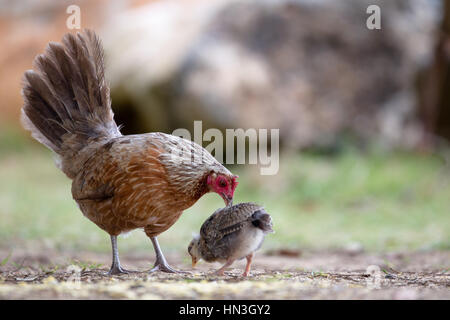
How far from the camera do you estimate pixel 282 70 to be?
36.8ft

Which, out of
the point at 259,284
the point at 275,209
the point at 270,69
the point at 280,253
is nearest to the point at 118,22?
the point at 270,69

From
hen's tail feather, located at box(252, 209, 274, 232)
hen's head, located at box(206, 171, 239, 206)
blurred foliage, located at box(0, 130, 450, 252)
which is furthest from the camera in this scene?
blurred foliage, located at box(0, 130, 450, 252)

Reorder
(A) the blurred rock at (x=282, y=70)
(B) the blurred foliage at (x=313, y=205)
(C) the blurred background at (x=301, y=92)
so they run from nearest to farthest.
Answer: (B) the blurred foliage at (x=313, y=205) → (C) the blurred background at (x=301, y=92) → (A) the blurred rock at (x=282, y=70)

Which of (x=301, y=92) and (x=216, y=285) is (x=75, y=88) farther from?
(x=301, y=92)

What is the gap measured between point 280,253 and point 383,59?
21.4 ft

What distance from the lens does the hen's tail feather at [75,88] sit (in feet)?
16.0

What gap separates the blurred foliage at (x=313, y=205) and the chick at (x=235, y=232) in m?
2.58

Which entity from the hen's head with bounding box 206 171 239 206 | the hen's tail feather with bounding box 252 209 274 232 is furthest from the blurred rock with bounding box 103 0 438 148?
the hen's tail feather with bounding box 252 209 274 232

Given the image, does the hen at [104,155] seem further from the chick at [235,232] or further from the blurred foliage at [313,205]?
the blurred foliage at [313,205]

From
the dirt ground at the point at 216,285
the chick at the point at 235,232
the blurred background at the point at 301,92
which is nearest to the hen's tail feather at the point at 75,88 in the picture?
the dirt ground at the point at 216,285

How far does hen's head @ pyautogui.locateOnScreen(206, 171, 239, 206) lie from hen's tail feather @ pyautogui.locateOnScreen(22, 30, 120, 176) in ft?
3.70

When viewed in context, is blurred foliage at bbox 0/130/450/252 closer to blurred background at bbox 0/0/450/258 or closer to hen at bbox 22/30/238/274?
blurred background at bbox 0/0/450/258

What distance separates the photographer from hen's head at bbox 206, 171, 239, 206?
4.12m

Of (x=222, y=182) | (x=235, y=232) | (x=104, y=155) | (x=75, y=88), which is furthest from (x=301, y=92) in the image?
(x=235, y=232)
